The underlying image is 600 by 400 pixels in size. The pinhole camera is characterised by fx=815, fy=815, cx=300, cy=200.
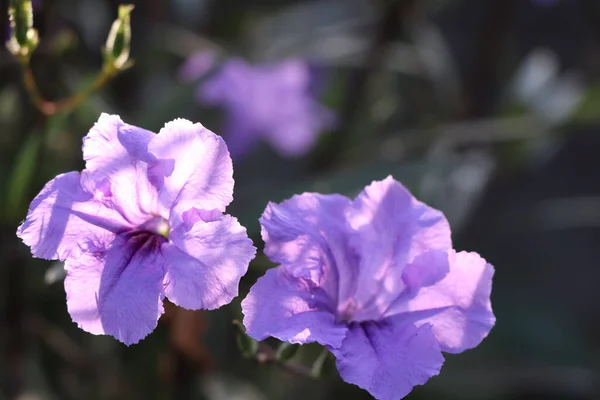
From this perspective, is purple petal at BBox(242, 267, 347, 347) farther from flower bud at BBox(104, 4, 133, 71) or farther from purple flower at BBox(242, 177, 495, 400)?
flower bud at BBox(104, 4, 133, 71)

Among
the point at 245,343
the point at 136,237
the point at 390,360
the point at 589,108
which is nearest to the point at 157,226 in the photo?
the point at 136,237

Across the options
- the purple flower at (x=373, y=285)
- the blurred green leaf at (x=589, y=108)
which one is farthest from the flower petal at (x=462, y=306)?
the blurred green leaf at (x=589, y=108)

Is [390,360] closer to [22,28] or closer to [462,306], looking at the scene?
[462,306]

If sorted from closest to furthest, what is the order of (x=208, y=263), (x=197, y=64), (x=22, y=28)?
(x=208, y=263) → (x=22, y=28) → (x=197, y=64)

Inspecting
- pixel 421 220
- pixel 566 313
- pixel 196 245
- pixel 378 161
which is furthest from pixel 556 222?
pixel 196 245

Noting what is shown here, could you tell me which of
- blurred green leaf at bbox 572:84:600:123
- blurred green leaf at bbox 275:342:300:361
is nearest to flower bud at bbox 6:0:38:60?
blurred green leaf at bbox 275:342:300:361
